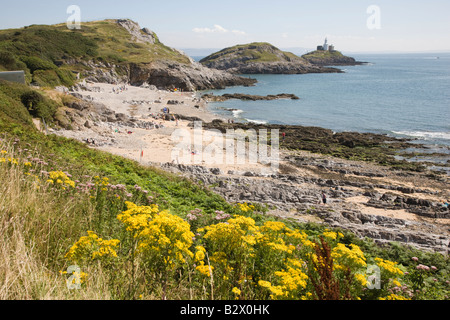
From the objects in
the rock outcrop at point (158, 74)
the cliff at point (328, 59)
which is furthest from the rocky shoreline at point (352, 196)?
the cliff at point (328, 59)

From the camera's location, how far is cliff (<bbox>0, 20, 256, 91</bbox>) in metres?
51.7

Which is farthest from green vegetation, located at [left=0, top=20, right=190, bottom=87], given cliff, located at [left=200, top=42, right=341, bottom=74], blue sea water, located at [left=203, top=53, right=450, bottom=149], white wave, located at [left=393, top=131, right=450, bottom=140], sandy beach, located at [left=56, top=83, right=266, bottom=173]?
white wave, located at [left=393, top=131, right=450, bottom=140]

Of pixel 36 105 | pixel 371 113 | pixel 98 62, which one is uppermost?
pixel 98 62

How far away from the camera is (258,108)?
56.1 metres

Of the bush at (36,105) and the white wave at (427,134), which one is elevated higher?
the bush at (36,105)

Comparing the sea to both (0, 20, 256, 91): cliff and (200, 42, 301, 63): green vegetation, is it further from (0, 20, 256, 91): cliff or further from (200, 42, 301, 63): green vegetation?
(200, 42, 301, 63): green vegetation

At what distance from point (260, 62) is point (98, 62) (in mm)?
78363

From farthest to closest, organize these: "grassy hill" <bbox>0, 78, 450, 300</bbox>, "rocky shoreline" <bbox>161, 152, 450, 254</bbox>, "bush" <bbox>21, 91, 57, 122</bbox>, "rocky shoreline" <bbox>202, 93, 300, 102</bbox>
→ 1. "rocky shoreline" <bbox>202, 93, 300, 102</bbox>
2. "bush" <bbox>21, 91, 57, 122</bbox>
3. "rocky shoreline" <bbox>161, 152, 450, 254</bbox>
4. "grassy hill" <bbox>0, 78, 450, 300</bbox>

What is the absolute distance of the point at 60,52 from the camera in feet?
219

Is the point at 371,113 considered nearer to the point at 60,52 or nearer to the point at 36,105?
the point at 36,105

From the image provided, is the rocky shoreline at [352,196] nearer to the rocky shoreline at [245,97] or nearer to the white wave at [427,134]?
the white wave at [427,134]

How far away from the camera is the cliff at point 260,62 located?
12781 cm

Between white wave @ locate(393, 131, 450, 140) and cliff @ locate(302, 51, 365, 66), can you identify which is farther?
cliff @ locate(302, 51, 365, 66)

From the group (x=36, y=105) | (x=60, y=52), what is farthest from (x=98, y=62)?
(x=36, y=105)
